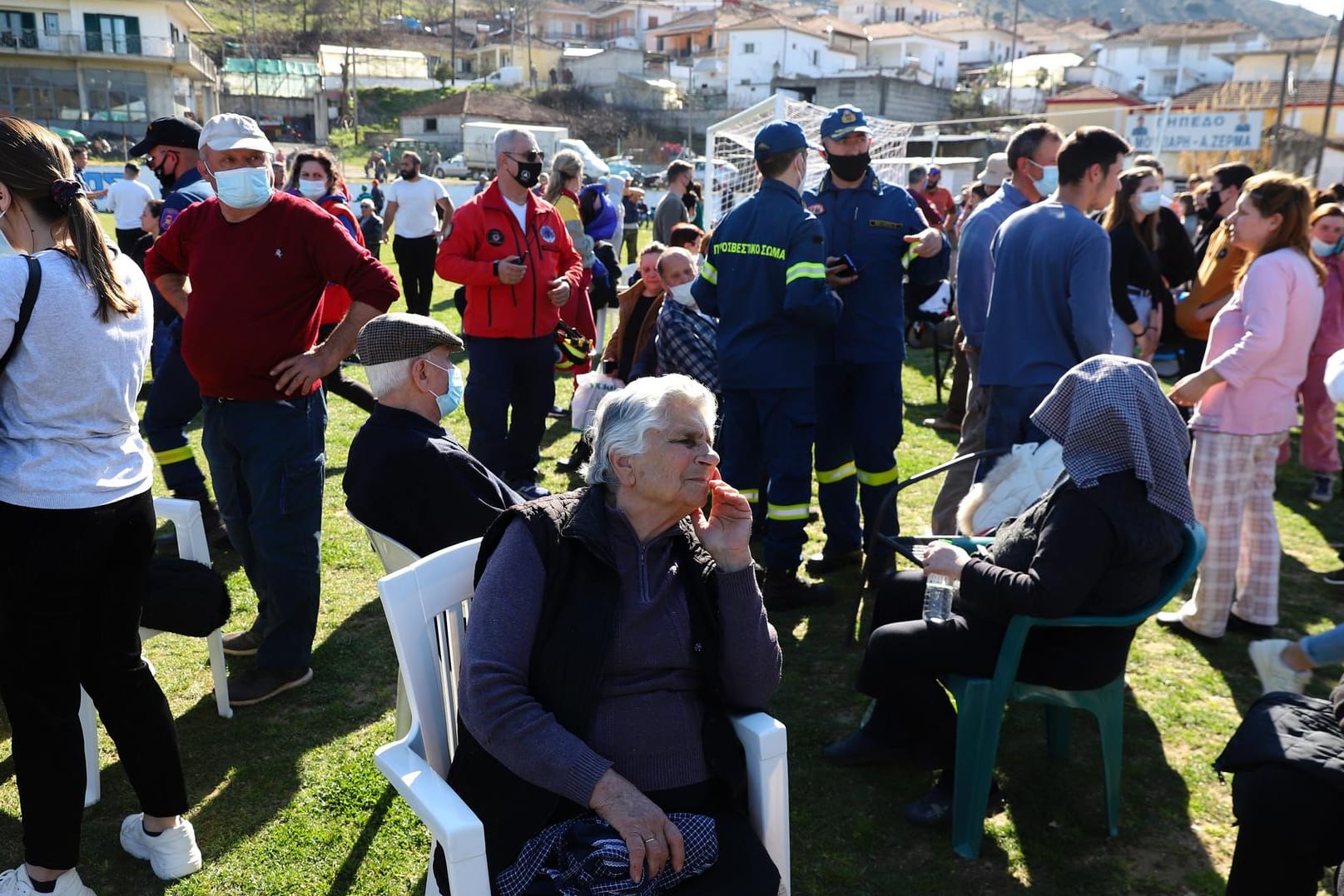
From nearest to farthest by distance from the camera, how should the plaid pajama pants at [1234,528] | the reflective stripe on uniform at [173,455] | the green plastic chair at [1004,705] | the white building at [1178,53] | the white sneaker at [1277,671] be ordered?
the white sneaker at [1277,671] < the green plastic chair at [1004,705] < the plaid pajama pants at [1234,528] < the reflective stripe on uniform at [173,455] < the white building at [1178,53]

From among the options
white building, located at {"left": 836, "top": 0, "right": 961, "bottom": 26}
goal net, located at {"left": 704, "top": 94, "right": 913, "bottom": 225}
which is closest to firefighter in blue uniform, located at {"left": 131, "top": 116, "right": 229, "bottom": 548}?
goal net, located at {"left": 704, "top": 94, "right": 913, "bottom": 225}

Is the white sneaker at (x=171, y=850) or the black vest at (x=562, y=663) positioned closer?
the black vest at (x=562, y=663)

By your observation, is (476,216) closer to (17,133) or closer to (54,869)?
(17,133)

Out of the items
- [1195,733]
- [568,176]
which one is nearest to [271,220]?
[1195,733]

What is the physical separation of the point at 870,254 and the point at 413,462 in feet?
8.46

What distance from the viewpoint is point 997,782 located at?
11.2 feet

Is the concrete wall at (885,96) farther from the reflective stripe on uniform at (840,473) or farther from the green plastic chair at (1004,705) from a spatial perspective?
the green plastic chair at (1004,705)

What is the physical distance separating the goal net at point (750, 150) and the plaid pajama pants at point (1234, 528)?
6644mm

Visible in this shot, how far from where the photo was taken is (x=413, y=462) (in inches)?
120

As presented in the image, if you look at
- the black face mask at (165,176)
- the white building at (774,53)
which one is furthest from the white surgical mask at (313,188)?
the white building at (774,53)

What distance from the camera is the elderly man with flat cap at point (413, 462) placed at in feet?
10.00

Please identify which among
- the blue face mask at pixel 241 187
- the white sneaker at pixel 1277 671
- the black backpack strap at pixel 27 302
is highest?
the blue face mask at pixel 241 187

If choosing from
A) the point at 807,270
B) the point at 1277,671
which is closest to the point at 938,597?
the point at 1277,671

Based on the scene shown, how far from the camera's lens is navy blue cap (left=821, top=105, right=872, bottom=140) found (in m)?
4.58
